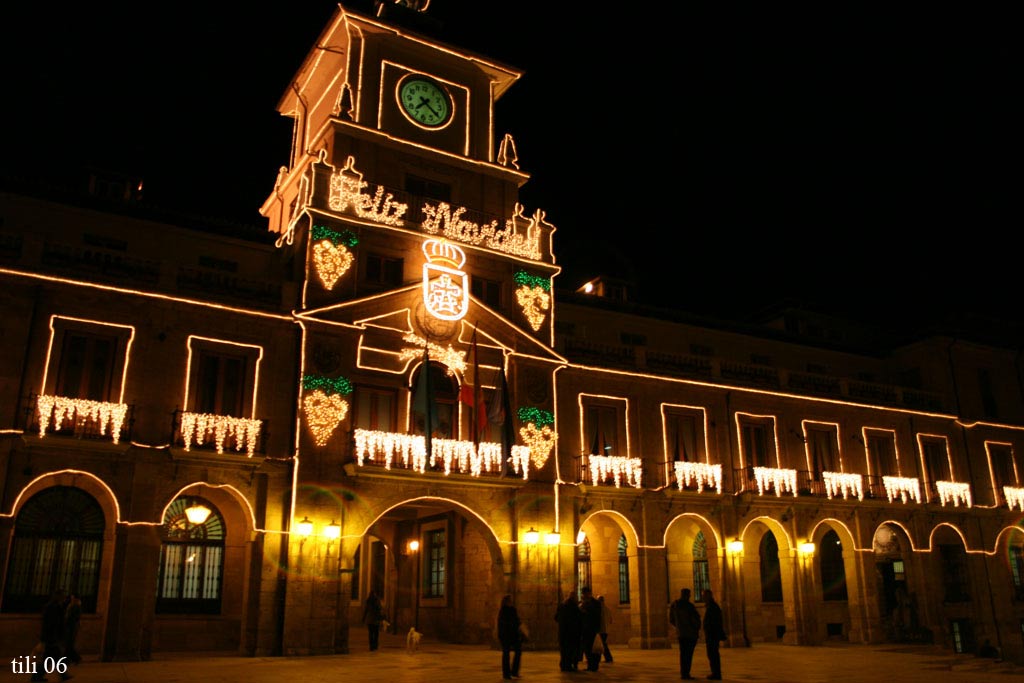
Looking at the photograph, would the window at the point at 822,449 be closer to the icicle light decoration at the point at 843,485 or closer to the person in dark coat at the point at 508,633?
the icicle light decoration at the point at 843,485

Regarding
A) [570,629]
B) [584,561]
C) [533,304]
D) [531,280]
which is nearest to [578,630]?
[570,629]

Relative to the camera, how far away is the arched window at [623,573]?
31.4 m

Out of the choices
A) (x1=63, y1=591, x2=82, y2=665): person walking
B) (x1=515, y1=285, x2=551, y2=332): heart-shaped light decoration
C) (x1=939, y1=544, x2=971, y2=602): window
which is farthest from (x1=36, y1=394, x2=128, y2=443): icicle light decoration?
(x1=939, y1=544, x2=971, y2=602): window

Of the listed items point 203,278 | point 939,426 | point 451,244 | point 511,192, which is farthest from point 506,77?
point 939,426

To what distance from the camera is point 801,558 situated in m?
31.8

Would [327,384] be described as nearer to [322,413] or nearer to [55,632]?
[322,413]

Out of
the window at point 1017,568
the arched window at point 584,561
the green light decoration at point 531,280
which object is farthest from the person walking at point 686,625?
the window at point 1017,568

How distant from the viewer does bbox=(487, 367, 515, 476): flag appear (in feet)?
83.0

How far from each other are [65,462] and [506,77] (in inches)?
776

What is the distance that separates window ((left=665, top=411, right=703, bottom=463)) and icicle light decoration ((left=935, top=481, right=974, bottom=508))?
1167cm

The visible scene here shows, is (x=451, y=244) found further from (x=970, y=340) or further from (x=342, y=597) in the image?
(x=970, y=340)

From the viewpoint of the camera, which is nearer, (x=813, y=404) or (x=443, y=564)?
(x=443, y=564)

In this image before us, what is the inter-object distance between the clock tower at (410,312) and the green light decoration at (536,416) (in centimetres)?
6

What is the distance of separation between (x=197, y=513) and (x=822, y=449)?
23.3 metres
